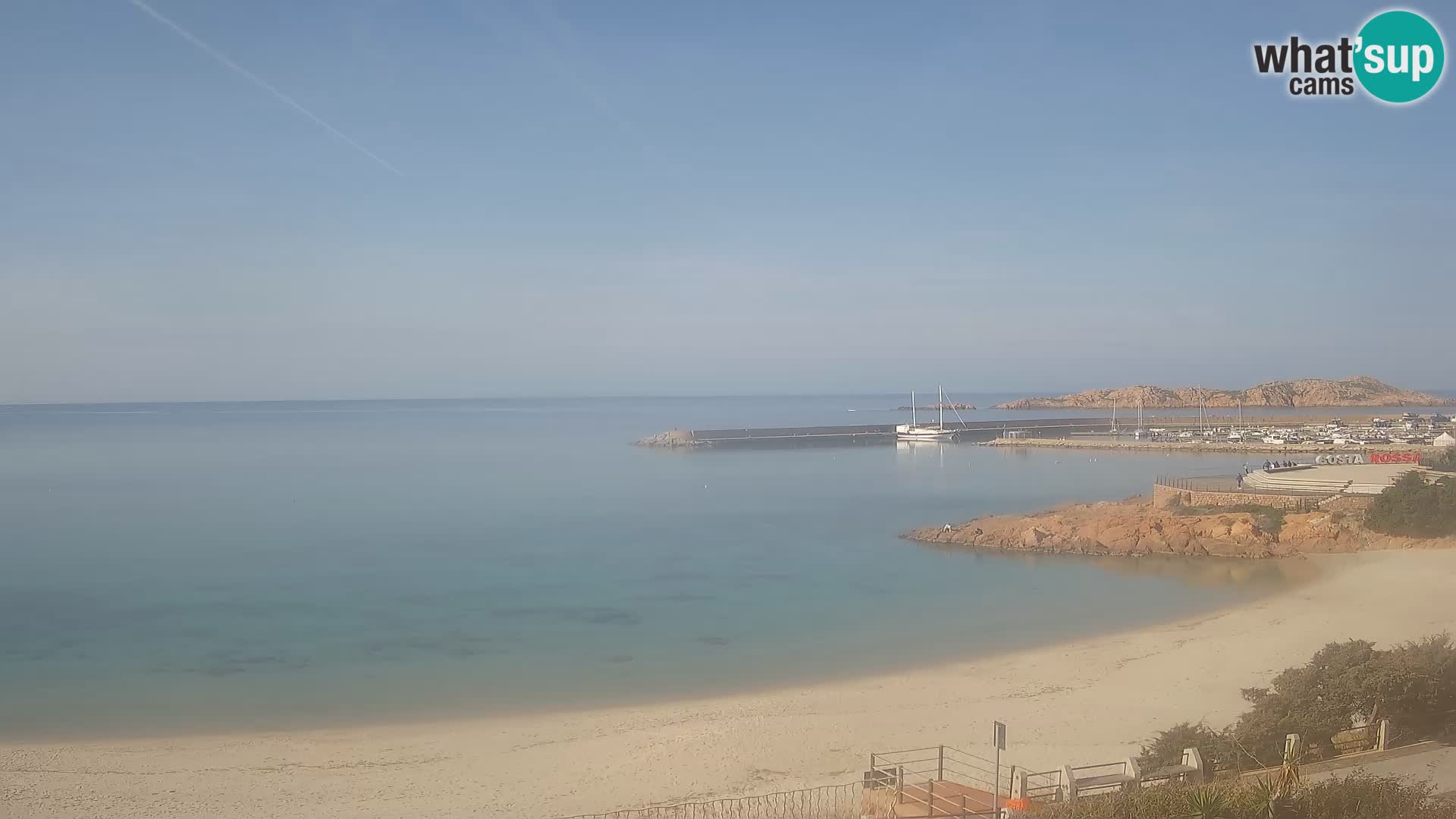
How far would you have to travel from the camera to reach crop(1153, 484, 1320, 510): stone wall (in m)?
27.8

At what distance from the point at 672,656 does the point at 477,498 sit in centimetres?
2650

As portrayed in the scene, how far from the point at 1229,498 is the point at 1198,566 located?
6.80 m

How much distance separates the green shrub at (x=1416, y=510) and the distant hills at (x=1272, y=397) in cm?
12138

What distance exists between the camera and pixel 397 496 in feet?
141

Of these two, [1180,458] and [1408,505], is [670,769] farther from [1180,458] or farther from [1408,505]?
[1180,458]

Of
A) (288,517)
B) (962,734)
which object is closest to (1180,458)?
(288,517)

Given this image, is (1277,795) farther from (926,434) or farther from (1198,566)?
(926,434)

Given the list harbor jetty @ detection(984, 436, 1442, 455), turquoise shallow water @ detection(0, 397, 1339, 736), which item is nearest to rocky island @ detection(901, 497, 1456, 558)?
turquoise shallow water @ detection(0, 397, 1339, 736)

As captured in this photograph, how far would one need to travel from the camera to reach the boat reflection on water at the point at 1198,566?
22312 mm

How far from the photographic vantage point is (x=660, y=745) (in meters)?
12.4


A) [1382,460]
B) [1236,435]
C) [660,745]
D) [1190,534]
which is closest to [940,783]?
[660,745]

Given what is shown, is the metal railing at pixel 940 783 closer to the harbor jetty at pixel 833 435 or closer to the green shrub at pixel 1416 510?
the green shrub at pixel 1416 510

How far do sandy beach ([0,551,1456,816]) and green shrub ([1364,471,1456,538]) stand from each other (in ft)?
27.8

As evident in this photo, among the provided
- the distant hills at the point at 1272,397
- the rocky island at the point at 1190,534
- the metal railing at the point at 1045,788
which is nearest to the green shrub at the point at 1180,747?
the metal railing at the point at 1045,788
